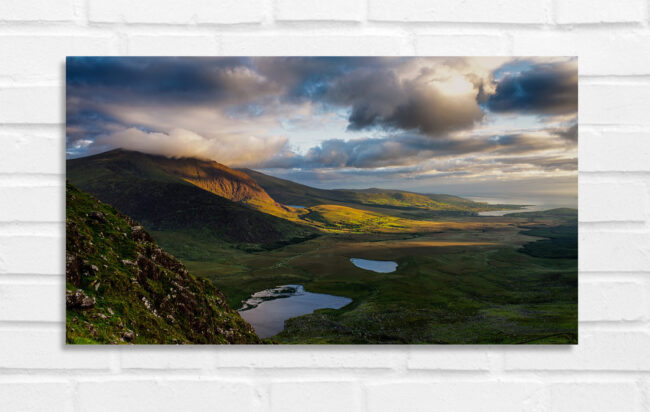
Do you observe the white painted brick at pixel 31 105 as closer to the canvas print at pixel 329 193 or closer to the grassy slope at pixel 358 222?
the canvas print at pixel 329 193
